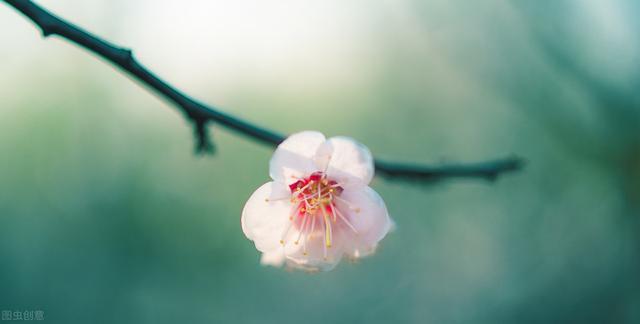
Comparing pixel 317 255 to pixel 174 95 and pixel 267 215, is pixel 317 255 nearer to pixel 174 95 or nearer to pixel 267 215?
pixel 267 215

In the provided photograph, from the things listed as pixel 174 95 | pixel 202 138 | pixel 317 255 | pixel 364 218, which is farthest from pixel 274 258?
pixel 174 95

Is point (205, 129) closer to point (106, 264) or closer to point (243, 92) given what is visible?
A: point (243, 92)

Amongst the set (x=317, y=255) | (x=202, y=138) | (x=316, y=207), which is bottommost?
(x=317, y=255)

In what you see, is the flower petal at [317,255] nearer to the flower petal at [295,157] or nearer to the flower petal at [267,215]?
the flower petal at [267,215]

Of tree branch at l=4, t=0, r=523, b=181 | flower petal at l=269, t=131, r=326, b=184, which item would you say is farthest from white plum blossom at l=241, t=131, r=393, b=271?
tree branch at l=4, t=0, r=523, b=181

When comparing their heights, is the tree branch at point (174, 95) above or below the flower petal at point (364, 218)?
above

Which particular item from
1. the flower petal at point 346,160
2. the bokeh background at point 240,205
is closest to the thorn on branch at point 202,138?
the flower petal at point 346,160

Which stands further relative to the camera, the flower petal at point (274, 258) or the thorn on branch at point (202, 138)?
the flower petal at point (274, 258)

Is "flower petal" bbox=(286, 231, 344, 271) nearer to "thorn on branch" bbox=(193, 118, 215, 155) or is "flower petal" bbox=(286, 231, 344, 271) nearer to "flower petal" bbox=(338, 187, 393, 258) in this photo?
"flower petal" bbox=(338, 187, 393, 258)
